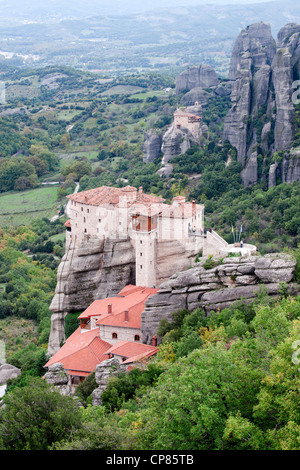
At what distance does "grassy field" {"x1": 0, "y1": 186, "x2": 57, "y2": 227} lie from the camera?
9906 cm

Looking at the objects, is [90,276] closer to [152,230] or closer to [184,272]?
[152,230]

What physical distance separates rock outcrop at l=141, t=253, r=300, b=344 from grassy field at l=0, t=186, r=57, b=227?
59.2m

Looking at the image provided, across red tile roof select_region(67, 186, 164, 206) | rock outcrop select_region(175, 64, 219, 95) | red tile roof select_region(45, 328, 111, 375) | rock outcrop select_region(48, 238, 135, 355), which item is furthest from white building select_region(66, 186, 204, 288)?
rock outcrop select_region(175, 64, 219, 95)

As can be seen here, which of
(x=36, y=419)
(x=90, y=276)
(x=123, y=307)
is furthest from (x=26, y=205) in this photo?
(x=36, y=419)

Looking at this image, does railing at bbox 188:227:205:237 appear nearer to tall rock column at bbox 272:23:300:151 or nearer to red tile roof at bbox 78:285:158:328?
red tile roof at bbox 78:285:158:328

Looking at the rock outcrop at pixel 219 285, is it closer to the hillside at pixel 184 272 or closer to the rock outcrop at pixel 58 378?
the hillside at pixel 184 272

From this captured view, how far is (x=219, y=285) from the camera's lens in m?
38.7

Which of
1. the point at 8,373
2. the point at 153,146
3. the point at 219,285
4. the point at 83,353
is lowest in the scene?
the point at 8,373

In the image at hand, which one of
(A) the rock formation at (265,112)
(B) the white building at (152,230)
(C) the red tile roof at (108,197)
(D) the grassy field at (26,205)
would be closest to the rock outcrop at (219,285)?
(B) the white building at (152,230)

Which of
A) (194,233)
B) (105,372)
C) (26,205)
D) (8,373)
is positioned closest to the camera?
(105,372)

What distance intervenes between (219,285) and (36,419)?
16949mm

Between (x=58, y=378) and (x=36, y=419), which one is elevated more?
(x=36, y=419)
